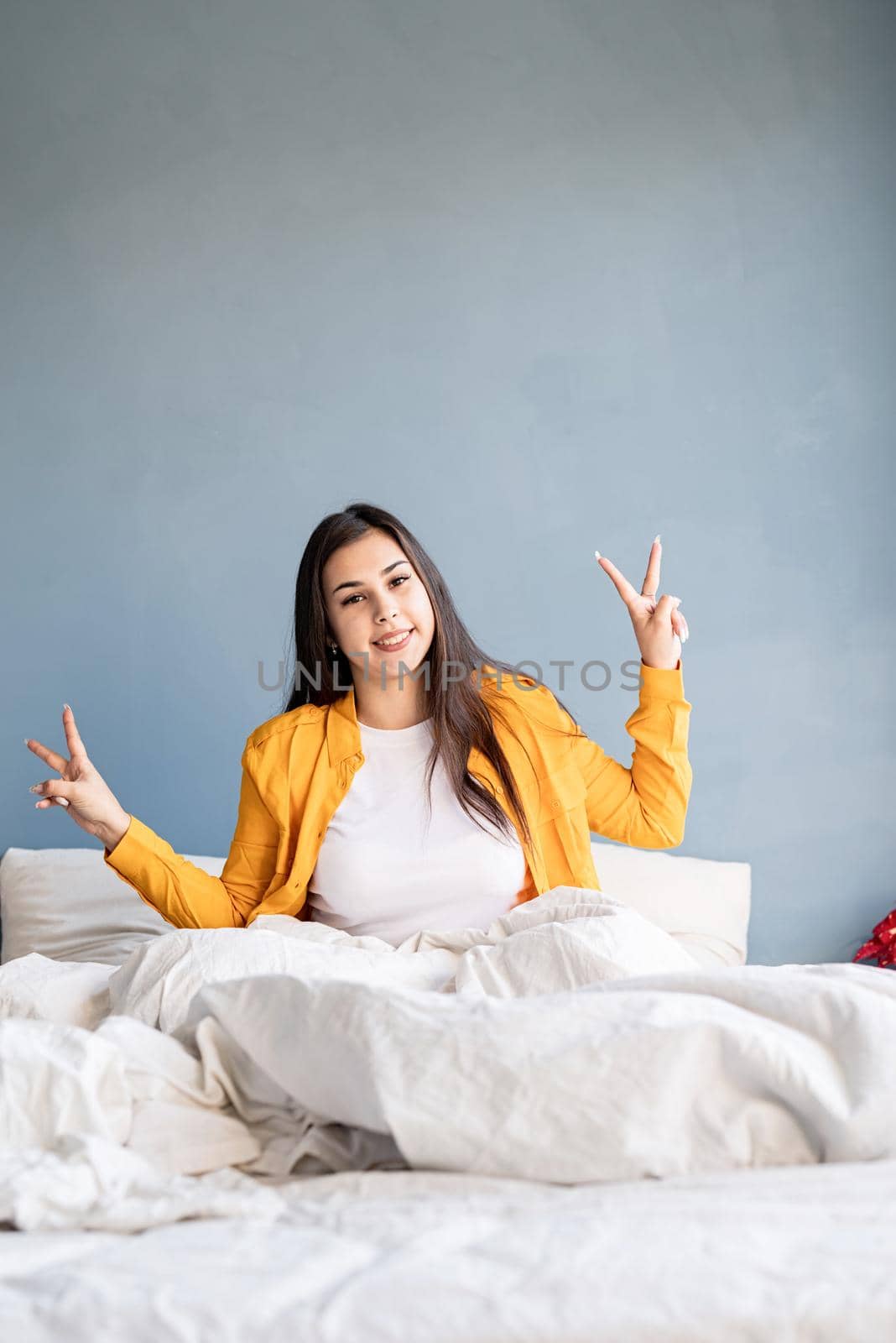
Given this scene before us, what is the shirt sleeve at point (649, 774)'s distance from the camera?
6.09ft

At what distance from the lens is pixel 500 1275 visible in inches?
25.0

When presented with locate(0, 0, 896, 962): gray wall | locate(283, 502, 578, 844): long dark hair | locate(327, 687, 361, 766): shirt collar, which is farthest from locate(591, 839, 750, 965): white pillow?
locate(327, 687, 361, 766): shirt collar

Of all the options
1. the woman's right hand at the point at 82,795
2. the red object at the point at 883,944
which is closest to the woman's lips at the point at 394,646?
the woman's right hand at the point at 82,795

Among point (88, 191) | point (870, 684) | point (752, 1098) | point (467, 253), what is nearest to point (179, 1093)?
point (752, 1098)

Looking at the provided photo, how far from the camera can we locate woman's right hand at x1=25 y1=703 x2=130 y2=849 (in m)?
1.75

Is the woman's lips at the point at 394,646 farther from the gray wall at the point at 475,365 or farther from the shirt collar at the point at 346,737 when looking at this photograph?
the gray wall at the point at 475,365

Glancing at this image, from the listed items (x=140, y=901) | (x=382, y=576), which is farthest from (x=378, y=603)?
(x=140, y=901)

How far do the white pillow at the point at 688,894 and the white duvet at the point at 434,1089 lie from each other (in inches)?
49.2

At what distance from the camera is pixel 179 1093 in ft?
3.10

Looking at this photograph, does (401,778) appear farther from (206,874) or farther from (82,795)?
(82,795)

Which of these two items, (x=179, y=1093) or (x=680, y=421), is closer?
(x=179, y=1093)

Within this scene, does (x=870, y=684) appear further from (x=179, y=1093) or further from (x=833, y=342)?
(x=179, y=1093)

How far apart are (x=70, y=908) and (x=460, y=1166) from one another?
5.39ft

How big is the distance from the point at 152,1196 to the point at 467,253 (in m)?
2.22
